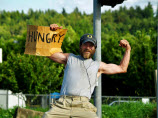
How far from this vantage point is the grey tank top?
4.89 metres

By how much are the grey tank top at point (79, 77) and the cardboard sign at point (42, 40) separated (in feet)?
1.62

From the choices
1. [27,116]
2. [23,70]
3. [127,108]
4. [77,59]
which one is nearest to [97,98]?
[77,59]

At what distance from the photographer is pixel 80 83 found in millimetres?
4902

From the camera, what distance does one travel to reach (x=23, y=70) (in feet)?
86.8

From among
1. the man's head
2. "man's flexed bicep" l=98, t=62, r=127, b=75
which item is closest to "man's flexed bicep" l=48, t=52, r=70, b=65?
the man's head

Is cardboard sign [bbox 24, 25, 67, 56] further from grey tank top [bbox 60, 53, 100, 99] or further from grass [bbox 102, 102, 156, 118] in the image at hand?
grass [bbox 102, 102, 156, 118]

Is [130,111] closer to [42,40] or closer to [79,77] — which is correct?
[42,40]

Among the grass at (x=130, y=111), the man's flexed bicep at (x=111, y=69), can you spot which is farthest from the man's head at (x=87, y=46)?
the grass at (x=130, y=111)

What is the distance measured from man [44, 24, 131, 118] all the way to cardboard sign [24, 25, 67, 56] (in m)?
0.44

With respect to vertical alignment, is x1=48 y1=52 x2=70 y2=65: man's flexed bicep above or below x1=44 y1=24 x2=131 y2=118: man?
above

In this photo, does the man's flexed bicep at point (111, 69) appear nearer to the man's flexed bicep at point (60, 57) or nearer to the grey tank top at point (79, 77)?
the grey tank top at point (79, 77)

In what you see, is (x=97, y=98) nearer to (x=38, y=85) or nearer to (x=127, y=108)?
(x=127, y=108)

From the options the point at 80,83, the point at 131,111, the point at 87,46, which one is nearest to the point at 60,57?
the point at 87,46

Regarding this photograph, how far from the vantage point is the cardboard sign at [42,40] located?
17.9ft
